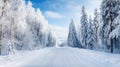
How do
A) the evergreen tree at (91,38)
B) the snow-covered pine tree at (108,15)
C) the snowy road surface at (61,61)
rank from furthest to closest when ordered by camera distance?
1. the evergreen tree at (91,38)
2. the snow-covered pine tree at (108,15)
3. the snowy road surface at (61,61)

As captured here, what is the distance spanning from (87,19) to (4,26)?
36.4 m

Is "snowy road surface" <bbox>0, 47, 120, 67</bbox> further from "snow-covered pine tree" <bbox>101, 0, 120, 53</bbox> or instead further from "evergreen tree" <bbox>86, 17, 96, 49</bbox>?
"evergreen tree" <bbox>86, 17, 96, 49</bbox>

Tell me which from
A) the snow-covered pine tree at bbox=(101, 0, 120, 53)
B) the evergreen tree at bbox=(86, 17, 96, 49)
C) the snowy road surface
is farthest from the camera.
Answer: the evergreen tree at bbox=(86, 17, 96, 49)

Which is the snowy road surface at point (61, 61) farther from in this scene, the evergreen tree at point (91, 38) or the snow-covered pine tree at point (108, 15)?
the evergreen tree at point (91, 38)

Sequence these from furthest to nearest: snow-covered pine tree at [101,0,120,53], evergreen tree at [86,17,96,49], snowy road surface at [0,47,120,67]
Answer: evergreen tree at [86,17,96,49], snow-covered pine tree at [101,0,120,53], snowy road surface at [0,47,120,67]

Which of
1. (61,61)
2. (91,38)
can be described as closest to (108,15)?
(61,61)

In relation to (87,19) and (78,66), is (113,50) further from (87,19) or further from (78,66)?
(78,66)

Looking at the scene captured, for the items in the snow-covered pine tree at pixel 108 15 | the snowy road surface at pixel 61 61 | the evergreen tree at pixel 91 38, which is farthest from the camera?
the evergreen tree at pixel 91 38

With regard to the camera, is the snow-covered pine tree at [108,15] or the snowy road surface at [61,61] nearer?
the snowy road surface at [61,61]

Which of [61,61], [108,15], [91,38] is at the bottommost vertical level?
[61,61]

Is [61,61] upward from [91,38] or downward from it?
downward

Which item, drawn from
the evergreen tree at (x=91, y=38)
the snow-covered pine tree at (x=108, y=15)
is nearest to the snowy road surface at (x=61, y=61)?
the snow-covered pine tree at (x=108, y=15)

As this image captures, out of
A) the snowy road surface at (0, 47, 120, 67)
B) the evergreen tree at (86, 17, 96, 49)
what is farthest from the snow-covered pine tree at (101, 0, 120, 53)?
the evergreen tree at (86, 17, 96, 49)

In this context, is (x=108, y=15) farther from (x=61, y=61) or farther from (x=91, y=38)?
(x=91, y=38)
